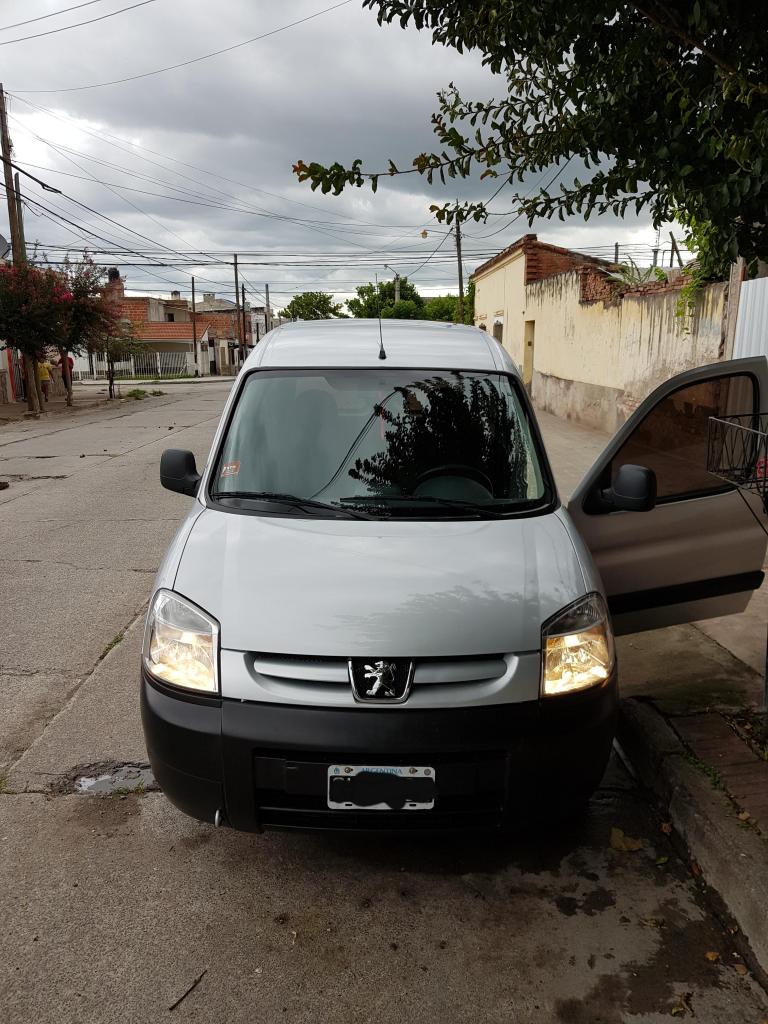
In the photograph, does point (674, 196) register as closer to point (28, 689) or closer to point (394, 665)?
point (394, 665)

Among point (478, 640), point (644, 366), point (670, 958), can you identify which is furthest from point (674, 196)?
point (644, 366)

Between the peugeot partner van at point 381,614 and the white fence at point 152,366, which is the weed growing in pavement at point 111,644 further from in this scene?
the white fence at point 152,366

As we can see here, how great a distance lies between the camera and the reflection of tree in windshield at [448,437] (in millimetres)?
3486

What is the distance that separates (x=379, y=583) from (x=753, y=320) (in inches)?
208

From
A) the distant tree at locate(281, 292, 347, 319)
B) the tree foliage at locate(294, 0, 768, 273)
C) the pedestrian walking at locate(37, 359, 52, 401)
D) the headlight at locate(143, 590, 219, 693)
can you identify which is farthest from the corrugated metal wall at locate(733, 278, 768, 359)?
the distant tree at locate(281, 292, 347, 319)

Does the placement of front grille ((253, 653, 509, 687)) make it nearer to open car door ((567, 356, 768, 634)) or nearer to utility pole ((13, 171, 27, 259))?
open car door ((567, 356, 768, 634))

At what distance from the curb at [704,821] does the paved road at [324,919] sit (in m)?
0.09

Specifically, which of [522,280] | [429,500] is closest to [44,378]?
[522,280]

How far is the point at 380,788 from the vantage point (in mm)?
2535

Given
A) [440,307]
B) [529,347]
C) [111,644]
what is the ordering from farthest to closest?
[440,307] < [529,347] < [111,644]

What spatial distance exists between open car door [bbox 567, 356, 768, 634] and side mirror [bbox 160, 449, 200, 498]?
1.84 m

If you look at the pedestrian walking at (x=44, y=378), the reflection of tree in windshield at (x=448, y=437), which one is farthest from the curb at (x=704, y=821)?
the pedestrian walking at (x=44, y=378)

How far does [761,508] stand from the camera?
4.10 m

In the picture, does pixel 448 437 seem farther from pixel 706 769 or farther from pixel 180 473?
pixel 706 769
